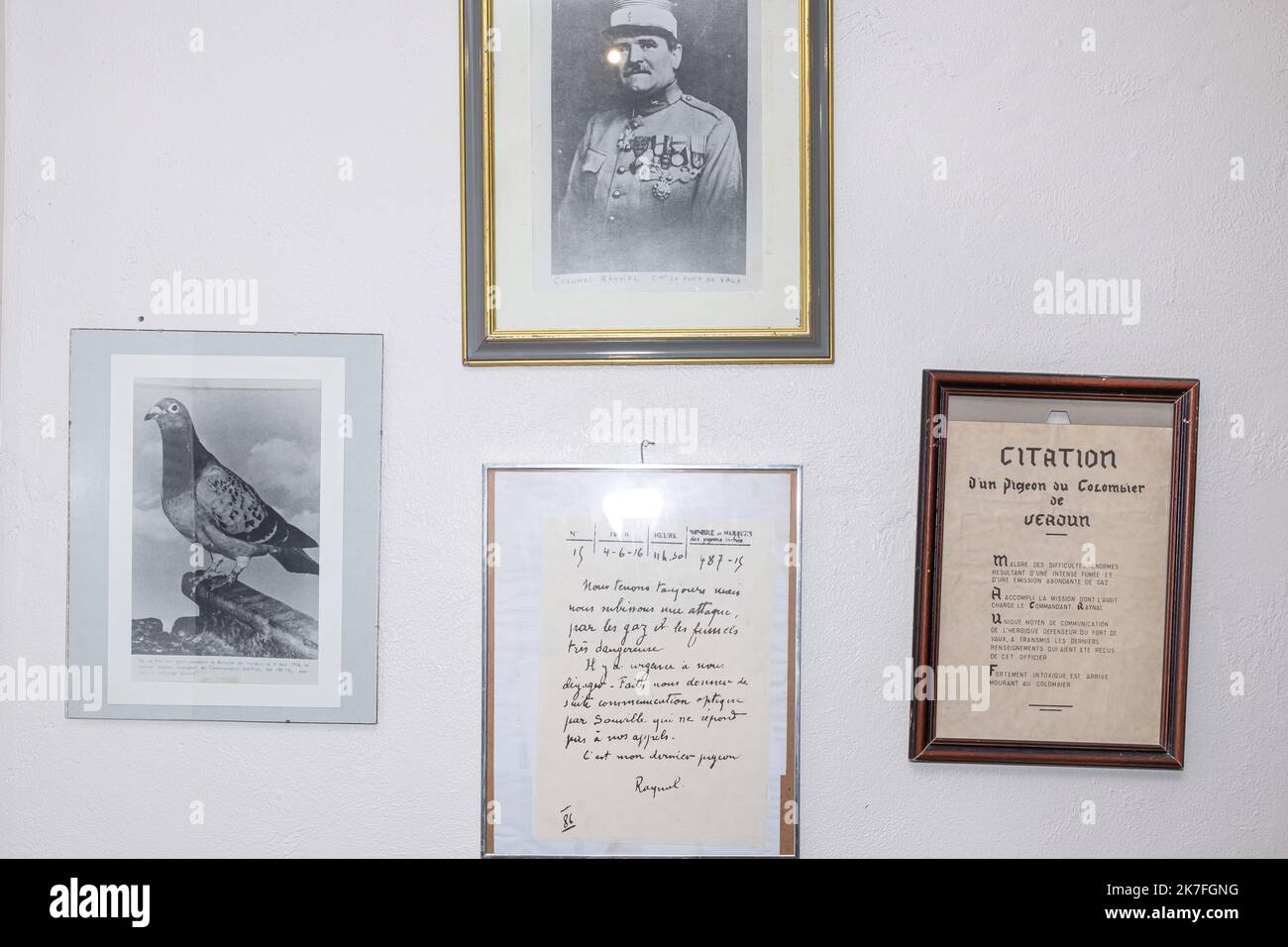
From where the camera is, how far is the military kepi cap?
1.56 m

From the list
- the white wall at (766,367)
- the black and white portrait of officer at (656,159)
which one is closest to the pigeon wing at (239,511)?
the white wall at (766,367)

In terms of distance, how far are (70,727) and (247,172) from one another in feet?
2.85

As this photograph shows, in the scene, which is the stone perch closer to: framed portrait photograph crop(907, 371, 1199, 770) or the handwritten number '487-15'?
the handwritten number '487-15'

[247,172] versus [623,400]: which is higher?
[247,172]

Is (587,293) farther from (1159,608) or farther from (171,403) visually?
(1159,608)

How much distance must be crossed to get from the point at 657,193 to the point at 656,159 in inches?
2.0

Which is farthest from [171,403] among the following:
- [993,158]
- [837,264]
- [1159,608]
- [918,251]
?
[1159,608]

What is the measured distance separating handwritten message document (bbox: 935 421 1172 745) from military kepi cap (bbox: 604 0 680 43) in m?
0.72

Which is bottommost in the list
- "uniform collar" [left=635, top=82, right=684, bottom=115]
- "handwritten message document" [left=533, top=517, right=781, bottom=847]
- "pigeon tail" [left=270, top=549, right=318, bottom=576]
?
"handwritten message document" [left=533, top=517, right=781, bottom=847]

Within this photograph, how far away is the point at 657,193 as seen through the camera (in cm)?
156

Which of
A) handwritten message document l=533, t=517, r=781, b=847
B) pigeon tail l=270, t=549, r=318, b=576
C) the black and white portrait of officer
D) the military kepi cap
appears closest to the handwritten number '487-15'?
handwritten message document l=533, t=517, r=781, b=847

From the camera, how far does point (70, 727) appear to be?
1.57 m

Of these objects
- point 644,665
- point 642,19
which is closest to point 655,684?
point 644,665

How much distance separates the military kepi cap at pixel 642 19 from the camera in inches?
61.4
